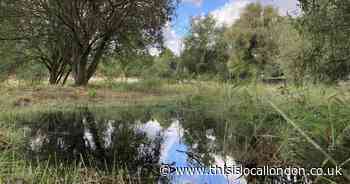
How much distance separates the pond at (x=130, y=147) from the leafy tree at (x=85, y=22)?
7072mm

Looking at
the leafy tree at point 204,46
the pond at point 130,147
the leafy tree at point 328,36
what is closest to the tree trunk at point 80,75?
the pond at point 130,147

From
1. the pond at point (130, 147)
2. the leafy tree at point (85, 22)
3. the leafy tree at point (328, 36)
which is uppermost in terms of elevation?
the leafy tree at point (85, 22)

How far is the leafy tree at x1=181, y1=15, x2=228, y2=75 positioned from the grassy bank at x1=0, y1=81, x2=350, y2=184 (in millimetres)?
18638

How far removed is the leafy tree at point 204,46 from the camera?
92.2ft

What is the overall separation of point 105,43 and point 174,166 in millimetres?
12163

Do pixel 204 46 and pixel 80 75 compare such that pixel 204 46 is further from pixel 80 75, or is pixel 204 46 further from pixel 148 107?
pixel 148 107

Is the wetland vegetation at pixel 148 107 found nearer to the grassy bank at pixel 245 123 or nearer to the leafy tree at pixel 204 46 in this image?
the grassy bank at pixel 245 123

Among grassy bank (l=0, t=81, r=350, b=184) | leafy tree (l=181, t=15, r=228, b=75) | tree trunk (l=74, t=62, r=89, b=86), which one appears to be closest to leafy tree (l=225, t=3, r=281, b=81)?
leafy tree (l=181, t=15, r=228, b=75)

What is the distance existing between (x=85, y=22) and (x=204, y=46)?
18440 mm

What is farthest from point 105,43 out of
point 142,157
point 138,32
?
point 142,157

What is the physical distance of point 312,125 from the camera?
2.02m

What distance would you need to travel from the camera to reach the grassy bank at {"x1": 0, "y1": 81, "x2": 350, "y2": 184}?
6.34ft

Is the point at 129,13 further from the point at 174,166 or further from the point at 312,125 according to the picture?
the point at 312,125

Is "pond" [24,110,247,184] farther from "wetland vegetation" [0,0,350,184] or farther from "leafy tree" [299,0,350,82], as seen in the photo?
"leafy tree" [299,0,350,82]
